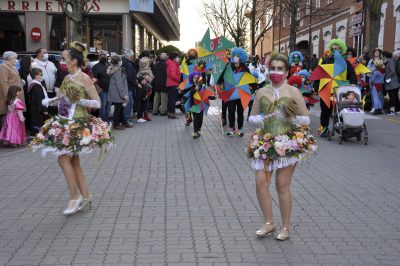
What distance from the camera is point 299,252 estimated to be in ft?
15.0

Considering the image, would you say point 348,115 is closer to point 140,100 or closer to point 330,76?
point 330,76

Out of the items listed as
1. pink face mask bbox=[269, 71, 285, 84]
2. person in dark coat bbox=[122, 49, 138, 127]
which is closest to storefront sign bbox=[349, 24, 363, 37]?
person in dark coat bbox=[122, 49, 138, 127]

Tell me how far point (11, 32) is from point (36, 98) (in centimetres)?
1843

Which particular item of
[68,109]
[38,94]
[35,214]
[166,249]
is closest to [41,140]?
[68,109]

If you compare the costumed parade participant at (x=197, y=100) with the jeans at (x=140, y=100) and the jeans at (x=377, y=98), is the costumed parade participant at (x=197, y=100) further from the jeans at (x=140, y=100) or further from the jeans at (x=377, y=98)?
the jeans at (x=377, y=98)

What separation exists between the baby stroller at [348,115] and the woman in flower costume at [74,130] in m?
6.22

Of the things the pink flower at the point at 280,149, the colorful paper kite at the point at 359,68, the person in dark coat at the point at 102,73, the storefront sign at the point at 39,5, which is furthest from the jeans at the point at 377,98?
the storefront sign at the point at 39,5

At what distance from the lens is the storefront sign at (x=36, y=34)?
26656mm

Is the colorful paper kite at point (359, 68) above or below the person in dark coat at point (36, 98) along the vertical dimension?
above

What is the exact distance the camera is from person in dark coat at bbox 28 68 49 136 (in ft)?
35.9

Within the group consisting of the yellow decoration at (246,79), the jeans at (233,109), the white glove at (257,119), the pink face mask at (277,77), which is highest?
the pink face mask at (277,77)

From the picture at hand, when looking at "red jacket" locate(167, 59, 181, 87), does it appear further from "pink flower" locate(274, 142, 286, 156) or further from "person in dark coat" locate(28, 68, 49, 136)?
"pink flower" locate(274, 142, 286, 156)

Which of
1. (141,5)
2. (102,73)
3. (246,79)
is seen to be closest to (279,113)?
(246,79)

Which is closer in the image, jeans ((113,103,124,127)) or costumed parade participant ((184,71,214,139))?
costumed parade participant ((184,71,214,139))
